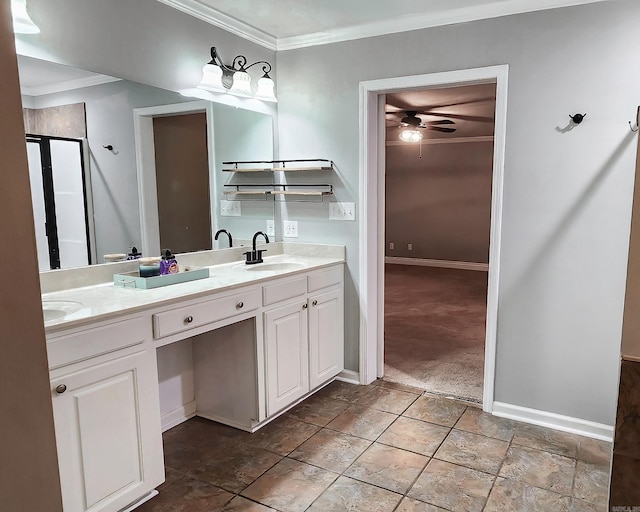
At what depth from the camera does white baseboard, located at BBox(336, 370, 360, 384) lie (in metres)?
3.32

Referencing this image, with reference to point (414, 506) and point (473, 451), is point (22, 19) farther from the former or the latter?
point (473, 451)

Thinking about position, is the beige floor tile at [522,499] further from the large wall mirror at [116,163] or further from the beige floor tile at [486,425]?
the large wall mirror at [116,163]

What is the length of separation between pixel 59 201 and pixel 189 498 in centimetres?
144

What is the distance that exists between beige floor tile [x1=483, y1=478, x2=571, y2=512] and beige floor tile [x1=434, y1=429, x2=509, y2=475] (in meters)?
0.13

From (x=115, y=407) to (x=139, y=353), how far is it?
21 centimetres

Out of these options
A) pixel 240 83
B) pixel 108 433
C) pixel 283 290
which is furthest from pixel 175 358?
pixel 240 83

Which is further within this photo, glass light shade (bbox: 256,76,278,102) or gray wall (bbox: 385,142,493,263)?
gray wall (bbox: 385,142,493,263)

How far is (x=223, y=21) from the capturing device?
2816 millimetres

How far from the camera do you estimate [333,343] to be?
10.4ft

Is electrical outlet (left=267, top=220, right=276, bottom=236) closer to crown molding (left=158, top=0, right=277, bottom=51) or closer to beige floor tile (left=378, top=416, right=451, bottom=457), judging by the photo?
crown molding (left=158, top=0, right=277, bottom=51)

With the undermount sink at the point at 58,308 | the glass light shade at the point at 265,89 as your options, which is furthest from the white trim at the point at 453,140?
the undermount sink at the point at 58,308

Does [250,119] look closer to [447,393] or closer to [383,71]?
[383,71]

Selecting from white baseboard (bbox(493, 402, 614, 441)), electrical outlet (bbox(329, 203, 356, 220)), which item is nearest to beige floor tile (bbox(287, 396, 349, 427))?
white baseboard (bbox(493, 402, 614, 441))

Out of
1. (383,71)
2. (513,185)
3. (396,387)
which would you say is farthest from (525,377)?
(383,71)
